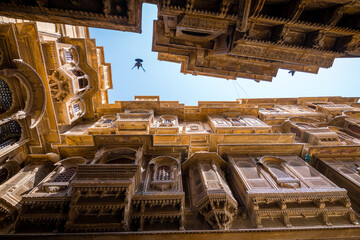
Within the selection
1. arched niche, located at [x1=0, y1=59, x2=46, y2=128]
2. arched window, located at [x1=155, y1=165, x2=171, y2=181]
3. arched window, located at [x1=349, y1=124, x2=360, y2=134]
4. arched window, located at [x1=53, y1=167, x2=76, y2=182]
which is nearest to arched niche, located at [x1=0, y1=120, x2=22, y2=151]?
arched niche, located at [x1=0, y1=59, x2=46, y2=128]

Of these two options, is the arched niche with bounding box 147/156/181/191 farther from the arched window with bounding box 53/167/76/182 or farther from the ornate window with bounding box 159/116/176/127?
the arched window with bounding box 53/167/76/182

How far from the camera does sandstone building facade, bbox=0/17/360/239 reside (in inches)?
322


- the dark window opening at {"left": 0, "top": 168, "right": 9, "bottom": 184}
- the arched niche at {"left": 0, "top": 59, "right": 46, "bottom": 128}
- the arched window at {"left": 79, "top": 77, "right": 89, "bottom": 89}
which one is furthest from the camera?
the arched window at {"left": 79, "top": 77, "right": 89, "bottom": 89}

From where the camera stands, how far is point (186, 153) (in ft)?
42.3

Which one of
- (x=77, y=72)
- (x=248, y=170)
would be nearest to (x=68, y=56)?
(x=77, y=72)

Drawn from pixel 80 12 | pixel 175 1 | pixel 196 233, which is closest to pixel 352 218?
pixel 196 233

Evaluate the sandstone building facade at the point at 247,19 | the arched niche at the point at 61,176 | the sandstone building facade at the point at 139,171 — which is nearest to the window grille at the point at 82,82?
the sandstone building facade at the point at 139,171

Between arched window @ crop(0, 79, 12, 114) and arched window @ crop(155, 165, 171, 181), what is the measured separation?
39.7ft

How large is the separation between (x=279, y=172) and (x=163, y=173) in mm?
9193

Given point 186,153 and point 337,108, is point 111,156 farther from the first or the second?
point 337,108

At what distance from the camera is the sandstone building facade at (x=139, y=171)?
818 cm

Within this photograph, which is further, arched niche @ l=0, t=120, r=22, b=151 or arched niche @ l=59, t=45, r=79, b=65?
arched niche @ l=59, t=45, r=79, b=65

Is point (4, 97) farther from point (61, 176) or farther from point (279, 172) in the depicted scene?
point (279, 172)

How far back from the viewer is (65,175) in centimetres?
1095
